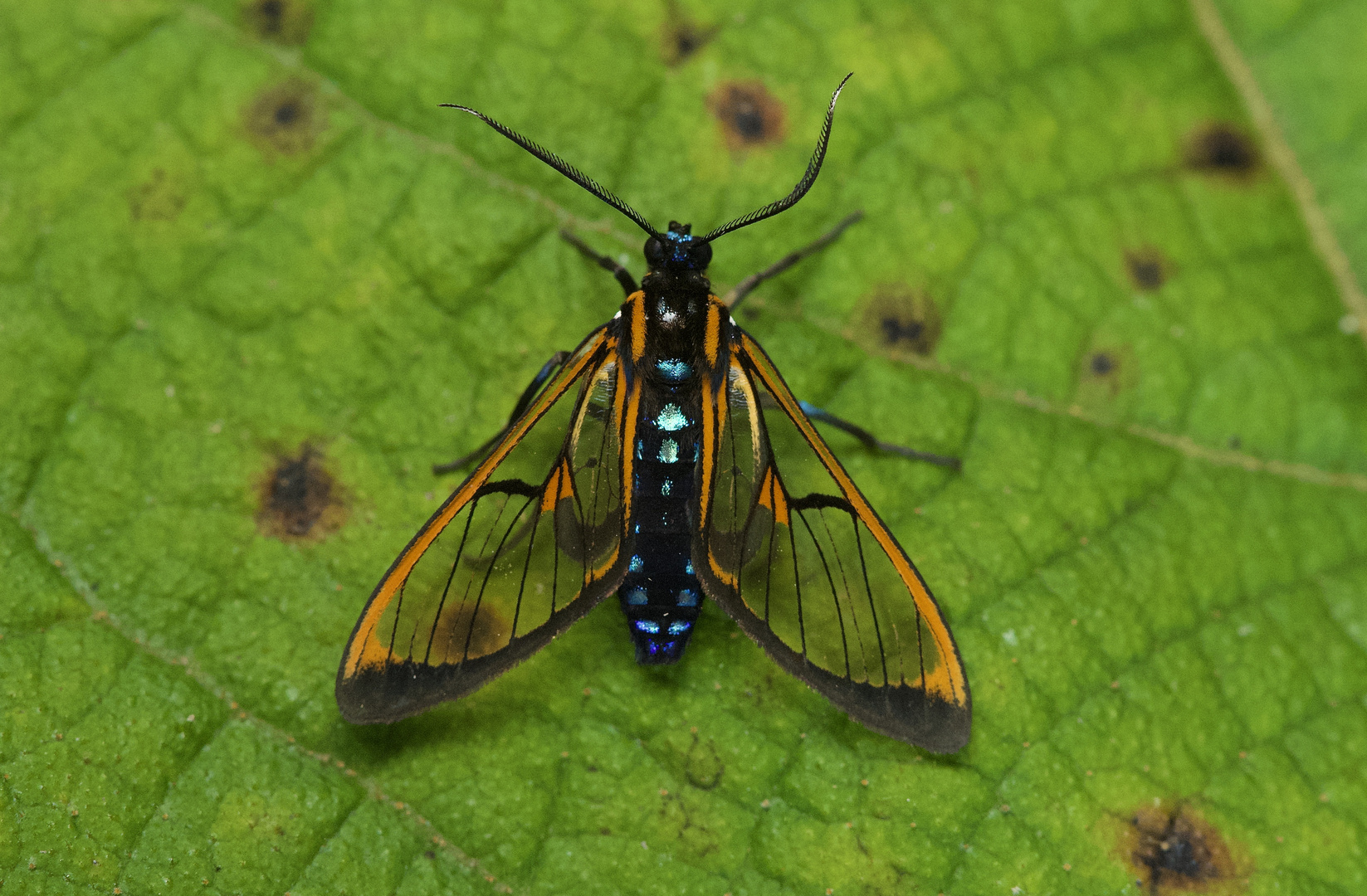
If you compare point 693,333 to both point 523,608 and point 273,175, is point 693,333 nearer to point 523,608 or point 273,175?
point 523,608

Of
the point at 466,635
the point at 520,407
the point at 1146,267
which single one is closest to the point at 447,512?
the point at 466,635

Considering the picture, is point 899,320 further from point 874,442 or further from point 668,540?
point 668,540

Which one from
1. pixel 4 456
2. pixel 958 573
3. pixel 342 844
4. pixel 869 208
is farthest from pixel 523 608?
pixel 869 208

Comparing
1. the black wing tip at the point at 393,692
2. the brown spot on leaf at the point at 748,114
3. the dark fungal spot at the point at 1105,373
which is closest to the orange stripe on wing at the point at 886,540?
the brown spot on leaf at the point at 748,114

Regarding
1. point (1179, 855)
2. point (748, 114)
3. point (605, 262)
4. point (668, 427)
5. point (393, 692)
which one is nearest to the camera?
point (393, 692)

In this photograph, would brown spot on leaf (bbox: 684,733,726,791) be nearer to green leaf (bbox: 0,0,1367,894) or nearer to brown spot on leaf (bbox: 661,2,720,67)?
green leaf (bbox: 0,0,1367,894)

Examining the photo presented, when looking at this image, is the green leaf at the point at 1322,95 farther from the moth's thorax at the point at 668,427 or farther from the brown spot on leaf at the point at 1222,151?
the moth's thorax at the point at 668,427
